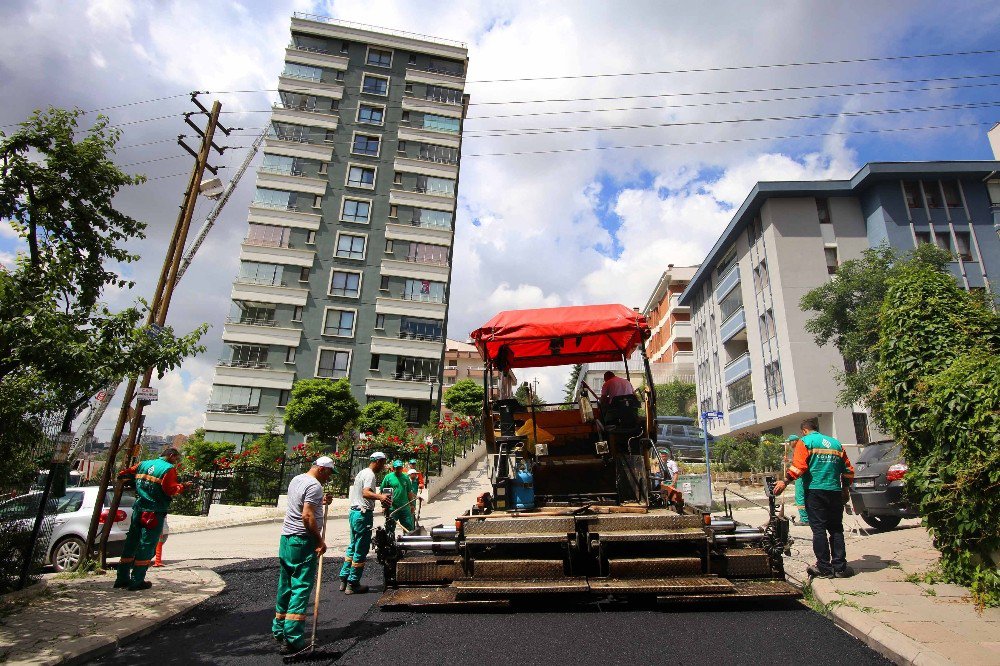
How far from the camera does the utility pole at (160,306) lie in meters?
8.16

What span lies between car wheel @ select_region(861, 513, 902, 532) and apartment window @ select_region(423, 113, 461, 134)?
3734 centimetres

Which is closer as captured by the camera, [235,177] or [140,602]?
[140,602]

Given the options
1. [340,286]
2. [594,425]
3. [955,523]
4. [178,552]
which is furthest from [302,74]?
[955,523]

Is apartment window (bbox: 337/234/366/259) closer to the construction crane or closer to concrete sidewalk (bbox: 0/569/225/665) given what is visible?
the construction crane

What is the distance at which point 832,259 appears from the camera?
30766mm

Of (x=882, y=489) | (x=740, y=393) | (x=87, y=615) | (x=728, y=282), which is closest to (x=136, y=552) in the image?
(x=87, y=615)

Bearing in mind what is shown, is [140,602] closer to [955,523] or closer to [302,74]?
[955,523]

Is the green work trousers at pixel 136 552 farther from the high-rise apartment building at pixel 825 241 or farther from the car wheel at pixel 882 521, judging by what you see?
the high-rise apartment building at pixel 825 241

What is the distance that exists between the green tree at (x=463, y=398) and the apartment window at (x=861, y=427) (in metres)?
20.5

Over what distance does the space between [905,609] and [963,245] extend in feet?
116

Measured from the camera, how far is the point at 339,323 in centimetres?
3534

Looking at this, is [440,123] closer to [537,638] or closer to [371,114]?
[371,114]

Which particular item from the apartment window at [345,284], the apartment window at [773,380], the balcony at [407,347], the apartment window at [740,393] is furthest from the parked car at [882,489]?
the apartment window at [345,284]

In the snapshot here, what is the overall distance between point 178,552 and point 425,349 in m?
24.9
